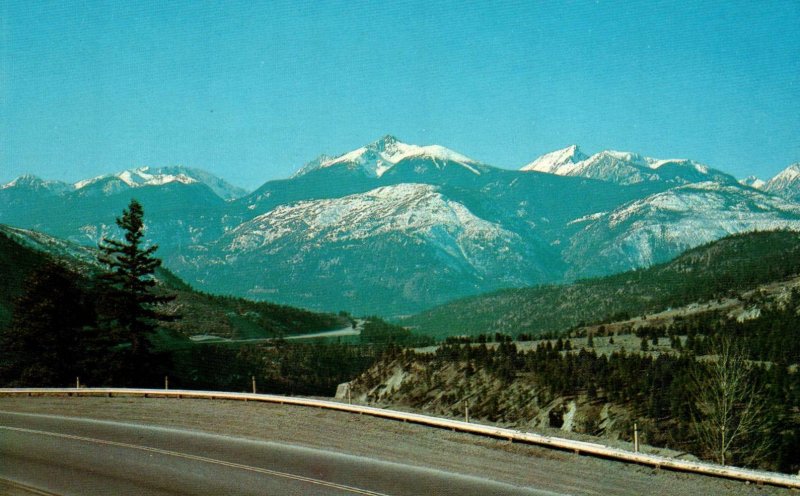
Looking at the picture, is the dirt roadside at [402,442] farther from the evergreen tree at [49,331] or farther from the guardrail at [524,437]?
the evergreen tree at [49,331]

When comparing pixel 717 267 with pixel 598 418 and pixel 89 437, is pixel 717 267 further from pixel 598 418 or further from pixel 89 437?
pixel 89 437

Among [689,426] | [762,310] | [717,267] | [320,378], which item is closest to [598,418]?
[689,426]

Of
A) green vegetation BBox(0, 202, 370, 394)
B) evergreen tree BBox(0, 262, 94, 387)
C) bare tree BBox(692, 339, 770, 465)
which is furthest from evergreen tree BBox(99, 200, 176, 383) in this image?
bare tree BBox(692, 339, 770, 465)

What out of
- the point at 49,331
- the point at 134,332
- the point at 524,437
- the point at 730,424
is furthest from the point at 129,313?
the point at 730,424

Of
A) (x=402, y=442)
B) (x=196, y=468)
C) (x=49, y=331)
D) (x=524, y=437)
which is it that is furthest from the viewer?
(x=49, y=331)

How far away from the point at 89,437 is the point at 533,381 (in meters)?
42.6

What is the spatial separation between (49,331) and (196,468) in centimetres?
3737

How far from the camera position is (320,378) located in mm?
107188

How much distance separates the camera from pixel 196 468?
81.3 feet

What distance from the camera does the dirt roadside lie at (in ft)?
72.9

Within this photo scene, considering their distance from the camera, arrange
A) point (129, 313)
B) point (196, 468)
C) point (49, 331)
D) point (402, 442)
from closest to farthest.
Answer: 1. point (196, 468)
2. point (402, 442)
3. point (49, 331)
4. point (129, 313)

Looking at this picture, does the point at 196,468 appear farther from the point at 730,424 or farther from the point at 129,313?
the point at 129,313

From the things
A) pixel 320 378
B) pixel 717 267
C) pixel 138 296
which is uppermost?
pixel 717 267

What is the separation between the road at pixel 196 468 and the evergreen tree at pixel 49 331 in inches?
1009
